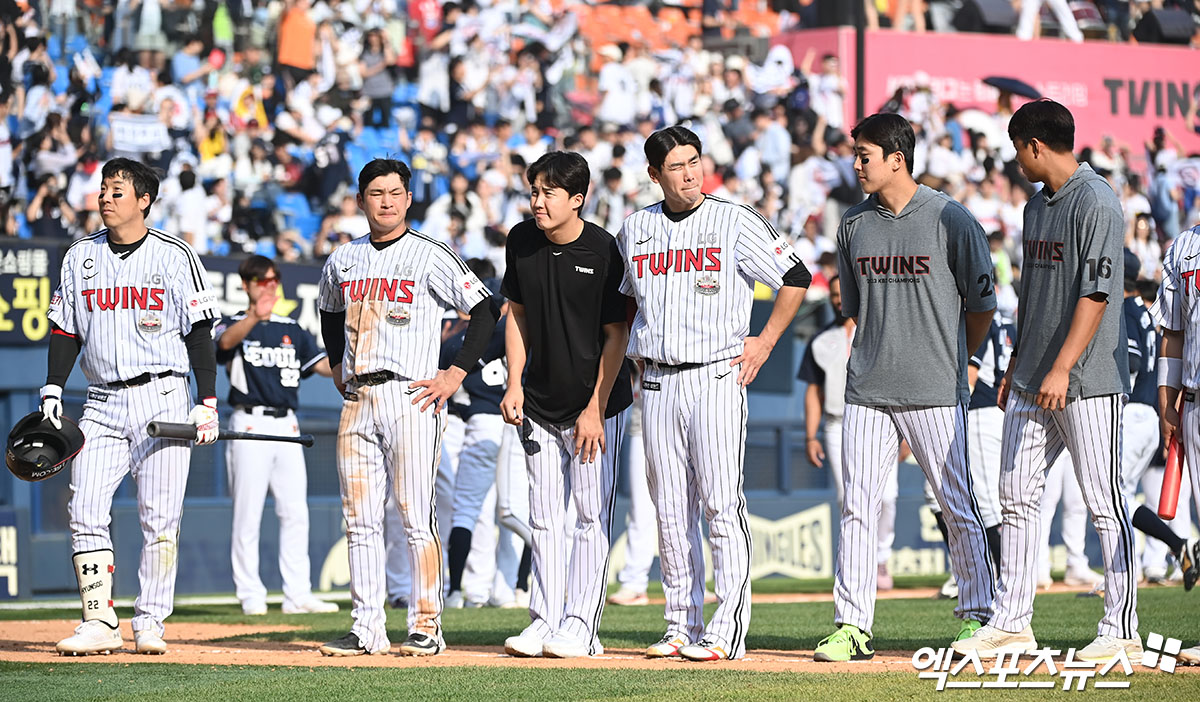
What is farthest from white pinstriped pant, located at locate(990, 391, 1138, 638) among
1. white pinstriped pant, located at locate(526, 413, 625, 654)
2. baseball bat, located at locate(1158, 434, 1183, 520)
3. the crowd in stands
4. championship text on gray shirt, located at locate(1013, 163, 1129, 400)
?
the crowd in stands

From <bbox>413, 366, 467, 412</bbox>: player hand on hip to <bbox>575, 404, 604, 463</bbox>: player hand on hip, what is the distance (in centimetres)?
63

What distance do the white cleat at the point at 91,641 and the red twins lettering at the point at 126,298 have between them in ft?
5.03

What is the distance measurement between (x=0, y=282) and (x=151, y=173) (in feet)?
20.1

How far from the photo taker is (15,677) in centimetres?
685

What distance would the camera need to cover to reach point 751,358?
6.89m

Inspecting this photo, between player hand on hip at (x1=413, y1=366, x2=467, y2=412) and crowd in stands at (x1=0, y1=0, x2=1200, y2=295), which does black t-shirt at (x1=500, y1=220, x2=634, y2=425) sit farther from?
crowd in stands at (x1=0, y1=0, x2=1200, y2=295)

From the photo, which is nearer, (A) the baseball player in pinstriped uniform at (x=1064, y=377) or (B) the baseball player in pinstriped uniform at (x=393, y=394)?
(A) the baseball player in pinstriped uniform at (x=1064, y=377)

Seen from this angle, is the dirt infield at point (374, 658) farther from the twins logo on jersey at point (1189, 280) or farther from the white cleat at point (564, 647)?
the twins logo on jersey at point (1189, 280)

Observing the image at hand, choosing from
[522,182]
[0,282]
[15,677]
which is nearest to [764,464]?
[522,182]

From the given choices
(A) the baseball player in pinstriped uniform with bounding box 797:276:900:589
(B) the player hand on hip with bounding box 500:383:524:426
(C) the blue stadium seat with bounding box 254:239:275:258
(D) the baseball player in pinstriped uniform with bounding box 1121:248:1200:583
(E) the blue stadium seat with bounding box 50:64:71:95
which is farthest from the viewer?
(E) the blue stadium seat with bounding box 50:64:71:95

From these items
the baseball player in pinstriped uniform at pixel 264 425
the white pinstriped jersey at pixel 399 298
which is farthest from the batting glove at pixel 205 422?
the baseball player in pinstriped uniform at pixel 264 425

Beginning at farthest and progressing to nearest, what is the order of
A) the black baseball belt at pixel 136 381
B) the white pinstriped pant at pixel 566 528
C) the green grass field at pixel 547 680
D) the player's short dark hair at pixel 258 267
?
the player's short dark hair at pixel 258 267, the black baseball belt at pixel 136 381, the white pinstriped pant at pixel 566 528, the green grass field at pixel 547 680

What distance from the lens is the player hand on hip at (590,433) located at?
23.4 ft

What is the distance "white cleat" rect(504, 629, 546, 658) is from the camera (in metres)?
7.17
